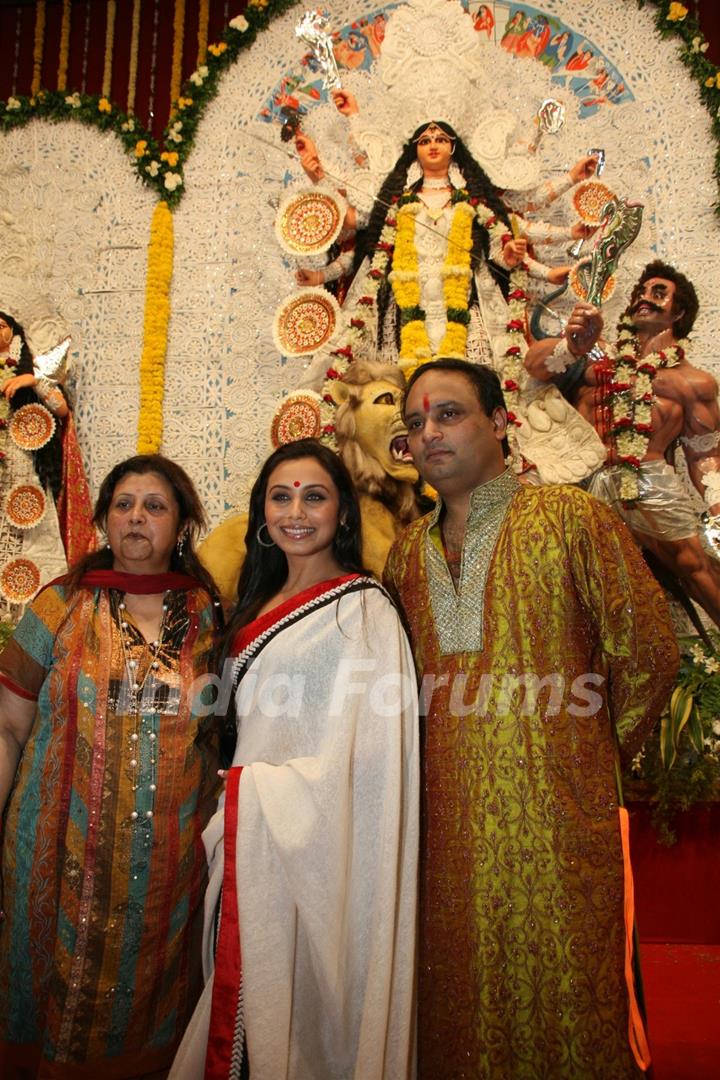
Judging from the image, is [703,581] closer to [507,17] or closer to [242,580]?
[242,580]

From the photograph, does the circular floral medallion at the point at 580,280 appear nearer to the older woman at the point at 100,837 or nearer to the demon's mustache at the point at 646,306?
the demon's mustache at the point at 646,306

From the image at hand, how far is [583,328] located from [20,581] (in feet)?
10.7

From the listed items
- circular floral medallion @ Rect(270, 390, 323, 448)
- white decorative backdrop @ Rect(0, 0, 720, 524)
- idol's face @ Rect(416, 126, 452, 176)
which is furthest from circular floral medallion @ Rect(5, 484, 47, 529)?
idol's face @ Rect(416, 126, 452, 176)

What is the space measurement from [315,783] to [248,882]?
263 mm

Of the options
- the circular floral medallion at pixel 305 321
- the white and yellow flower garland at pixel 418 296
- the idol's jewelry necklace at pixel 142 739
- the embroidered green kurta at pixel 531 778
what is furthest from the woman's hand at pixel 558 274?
the idol's jewelry necklace at pixel 142 739

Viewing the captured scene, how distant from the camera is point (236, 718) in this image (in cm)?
214

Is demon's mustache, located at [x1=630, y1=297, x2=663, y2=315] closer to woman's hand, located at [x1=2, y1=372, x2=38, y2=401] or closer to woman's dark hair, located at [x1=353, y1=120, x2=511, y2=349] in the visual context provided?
woman's dark hair, located at [x1=353, y1=120, x2=511, y2=349]

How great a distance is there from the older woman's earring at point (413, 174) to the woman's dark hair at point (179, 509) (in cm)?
295

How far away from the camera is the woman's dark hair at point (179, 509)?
8.16 ft

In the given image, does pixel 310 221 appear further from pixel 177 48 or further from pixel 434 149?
pixel 177 48

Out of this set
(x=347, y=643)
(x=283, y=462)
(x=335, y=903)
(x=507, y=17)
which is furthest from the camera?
(x=507, y=17)

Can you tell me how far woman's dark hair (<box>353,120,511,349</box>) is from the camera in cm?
462

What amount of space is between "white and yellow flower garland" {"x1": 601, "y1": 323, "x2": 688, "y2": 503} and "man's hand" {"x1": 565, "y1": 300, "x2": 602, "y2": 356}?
24cm

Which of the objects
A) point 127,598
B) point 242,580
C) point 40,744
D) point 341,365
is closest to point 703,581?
point 341,365
